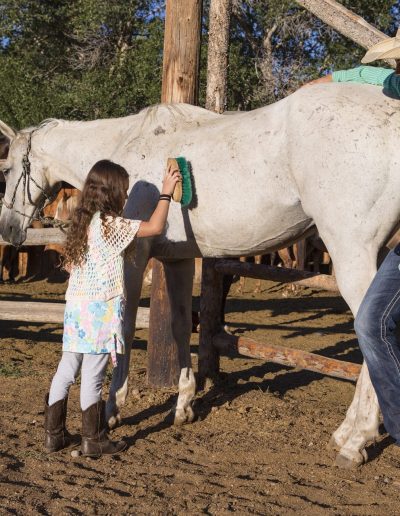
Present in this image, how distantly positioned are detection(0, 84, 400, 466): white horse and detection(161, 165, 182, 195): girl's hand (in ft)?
0.58

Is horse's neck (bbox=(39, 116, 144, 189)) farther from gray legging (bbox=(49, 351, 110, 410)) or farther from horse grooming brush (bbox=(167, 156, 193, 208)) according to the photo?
gray legging (bbox=(49, 351, 110, 410))

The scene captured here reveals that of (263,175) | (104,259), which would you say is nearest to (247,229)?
(263,175)

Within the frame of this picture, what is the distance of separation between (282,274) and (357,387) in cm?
166

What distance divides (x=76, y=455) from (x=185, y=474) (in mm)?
633

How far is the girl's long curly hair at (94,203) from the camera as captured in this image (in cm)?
387

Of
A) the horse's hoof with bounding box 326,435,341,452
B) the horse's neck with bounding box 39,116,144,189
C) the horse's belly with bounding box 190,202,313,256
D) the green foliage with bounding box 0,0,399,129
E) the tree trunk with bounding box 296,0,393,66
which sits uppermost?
the green foliage with bounding box 0,0,399,129

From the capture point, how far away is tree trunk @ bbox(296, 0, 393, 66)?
457 cm

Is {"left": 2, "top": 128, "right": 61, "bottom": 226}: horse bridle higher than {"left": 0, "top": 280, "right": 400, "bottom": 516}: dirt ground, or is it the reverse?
{"left": 2, "top": 128, "right": 61, "bottom": 226}: horse bridle

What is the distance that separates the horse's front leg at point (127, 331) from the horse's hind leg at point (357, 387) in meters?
1.23

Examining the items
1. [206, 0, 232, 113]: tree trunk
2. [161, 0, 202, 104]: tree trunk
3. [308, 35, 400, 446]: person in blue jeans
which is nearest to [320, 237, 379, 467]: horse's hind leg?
[308, 35, 400, 446]: person in blue jeans

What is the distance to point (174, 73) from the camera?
5.66 metres

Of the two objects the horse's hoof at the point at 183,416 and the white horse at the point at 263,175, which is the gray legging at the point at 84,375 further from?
the horse's hoof at the point at 183,416

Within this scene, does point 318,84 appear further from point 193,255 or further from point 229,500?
point 229,500

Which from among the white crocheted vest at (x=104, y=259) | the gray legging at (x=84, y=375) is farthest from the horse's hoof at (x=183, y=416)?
the white crocheted vest at (x=104, y=259)
